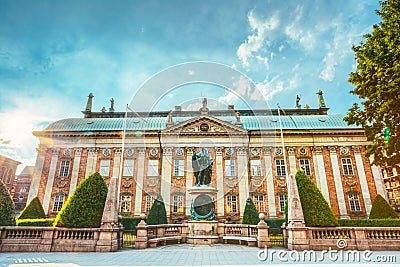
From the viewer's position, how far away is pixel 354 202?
29.9 metres

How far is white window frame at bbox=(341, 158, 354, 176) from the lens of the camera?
3115cm

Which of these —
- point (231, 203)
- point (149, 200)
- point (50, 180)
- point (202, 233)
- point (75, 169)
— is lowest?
point (202, 233)

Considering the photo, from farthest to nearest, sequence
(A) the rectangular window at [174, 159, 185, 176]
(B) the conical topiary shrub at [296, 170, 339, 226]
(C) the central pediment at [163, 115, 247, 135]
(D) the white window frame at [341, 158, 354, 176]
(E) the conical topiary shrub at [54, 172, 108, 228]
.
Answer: (C) the central pediment at [163, 115, 247, 135], (A) the rectangular window at [174, 159, 185, 176], (D) the white window frame at [341, 158, 354, 176], (B) the conical topiary shrub at [296, 170, 339, 226], (E) the conical topiary shrub at [54, 172, 108, 228]

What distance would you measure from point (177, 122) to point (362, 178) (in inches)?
968

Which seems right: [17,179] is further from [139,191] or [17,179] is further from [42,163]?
[139,191]

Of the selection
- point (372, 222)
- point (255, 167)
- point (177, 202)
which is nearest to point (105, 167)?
point (177, 202)

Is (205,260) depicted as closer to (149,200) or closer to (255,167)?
(149,200)

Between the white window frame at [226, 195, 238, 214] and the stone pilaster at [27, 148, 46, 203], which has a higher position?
the stone pilaster at [27, 148, 46, 203]

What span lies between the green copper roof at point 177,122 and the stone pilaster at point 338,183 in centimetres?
360

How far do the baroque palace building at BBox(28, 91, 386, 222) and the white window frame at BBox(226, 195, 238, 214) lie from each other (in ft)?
0.39

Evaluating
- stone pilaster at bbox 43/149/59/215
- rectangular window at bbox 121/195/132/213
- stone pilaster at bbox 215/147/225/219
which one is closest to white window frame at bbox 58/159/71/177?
stone pilaster at bbox 43/149/59/215

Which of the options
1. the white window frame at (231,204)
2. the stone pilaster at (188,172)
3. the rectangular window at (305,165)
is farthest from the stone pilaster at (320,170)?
the stone pilaster at (188,172)

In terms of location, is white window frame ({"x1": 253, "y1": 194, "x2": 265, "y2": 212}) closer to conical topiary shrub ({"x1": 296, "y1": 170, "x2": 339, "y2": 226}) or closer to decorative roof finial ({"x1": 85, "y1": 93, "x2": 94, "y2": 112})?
conical topiary shrub ({"x1": 296, "y1": 170, "x2": 339, "y2": 226})

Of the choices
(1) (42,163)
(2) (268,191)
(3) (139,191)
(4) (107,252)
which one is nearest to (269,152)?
(2) (268,191)
